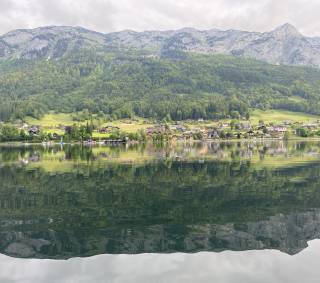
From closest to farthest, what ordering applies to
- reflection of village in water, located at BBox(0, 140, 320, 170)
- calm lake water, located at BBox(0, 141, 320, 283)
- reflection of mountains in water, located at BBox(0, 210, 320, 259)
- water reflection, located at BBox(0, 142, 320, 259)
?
calm lake water, located at BBox(0, 141, 320, 283), reflection of mountains in water, located at BBox(0, 210, 320, 259), water reflection, located at BBox(0, 142, 320, 259), reflection of village in water, located at BBox(0, 140, 320, 170)

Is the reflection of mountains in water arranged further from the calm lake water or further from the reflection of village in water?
the reflection of village in water

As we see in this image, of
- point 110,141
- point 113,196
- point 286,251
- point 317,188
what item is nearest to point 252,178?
point 317,188

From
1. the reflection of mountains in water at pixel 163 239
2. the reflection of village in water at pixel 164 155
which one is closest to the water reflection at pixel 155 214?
the reflection of mountains in water at pixel 163 239

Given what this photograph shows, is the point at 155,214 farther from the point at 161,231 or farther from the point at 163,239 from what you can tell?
the point at 163,239

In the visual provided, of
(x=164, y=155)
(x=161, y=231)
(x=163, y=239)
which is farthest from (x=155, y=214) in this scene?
(x=164, y=155)

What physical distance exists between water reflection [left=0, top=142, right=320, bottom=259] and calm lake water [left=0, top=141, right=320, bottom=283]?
7 cm

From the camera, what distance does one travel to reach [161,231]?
992 inches

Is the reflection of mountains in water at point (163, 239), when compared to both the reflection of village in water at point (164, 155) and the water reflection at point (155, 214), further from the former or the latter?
the reflection of village in water at point (164, 155)

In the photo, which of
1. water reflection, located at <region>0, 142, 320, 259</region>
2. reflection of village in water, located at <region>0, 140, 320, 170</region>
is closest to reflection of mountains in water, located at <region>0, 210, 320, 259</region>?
water reflection, located at <region>0, 142, 320, 259</region>

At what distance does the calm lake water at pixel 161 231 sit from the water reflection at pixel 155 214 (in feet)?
0.23

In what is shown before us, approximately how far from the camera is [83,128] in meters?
196

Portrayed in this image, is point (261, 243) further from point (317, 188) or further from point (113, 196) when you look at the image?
point (317, 188)

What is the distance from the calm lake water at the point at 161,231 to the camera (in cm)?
1892

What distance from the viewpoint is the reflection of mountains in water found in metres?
21.8
